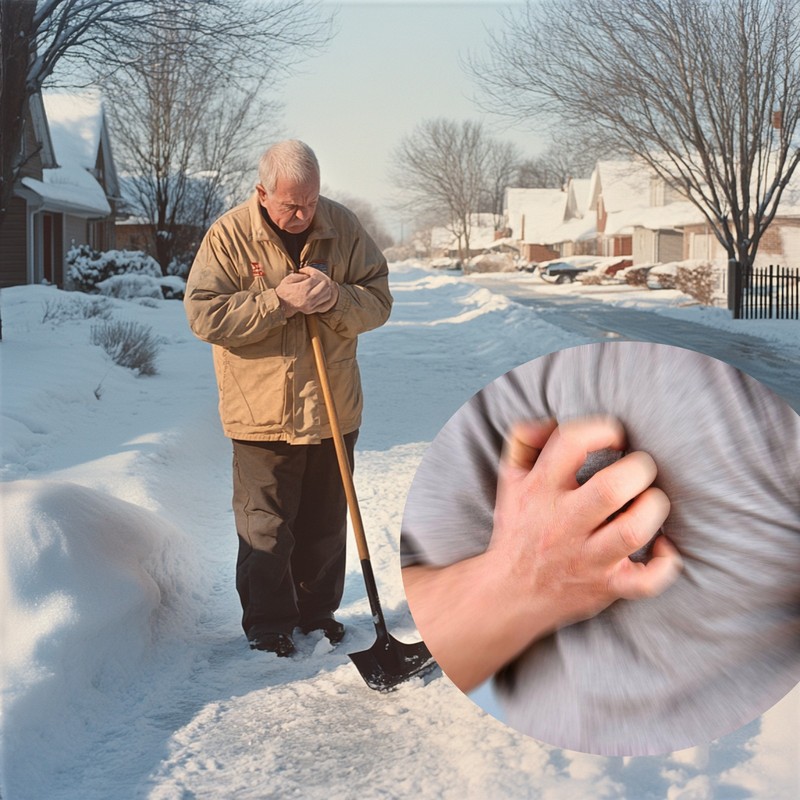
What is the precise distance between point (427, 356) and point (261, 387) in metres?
11.2

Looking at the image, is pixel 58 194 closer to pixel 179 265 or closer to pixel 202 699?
pixel 179 265

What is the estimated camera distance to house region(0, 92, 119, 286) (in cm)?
2616

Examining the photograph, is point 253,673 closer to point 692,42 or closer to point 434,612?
point 434,612

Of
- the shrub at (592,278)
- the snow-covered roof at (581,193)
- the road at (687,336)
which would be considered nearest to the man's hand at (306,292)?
the road at (687,336)

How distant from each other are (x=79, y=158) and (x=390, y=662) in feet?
114

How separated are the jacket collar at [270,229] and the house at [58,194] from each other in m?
12.7

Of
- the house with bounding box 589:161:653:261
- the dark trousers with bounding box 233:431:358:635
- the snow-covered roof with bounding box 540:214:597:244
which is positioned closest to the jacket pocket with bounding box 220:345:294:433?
the dark trousers with bounding box 233:431:358:635

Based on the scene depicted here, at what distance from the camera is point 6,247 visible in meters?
26.1

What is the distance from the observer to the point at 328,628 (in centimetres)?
413

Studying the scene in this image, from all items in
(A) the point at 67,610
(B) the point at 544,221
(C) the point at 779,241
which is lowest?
(A) the point at 67,610

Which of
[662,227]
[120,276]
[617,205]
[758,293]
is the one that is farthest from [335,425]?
[617,205]

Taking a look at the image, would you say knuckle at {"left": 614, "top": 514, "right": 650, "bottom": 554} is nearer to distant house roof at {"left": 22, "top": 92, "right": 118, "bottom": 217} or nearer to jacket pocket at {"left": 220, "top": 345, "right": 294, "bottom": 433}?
jacket pocket at {"left": 220, "top": 345, "right": 294, "bottom": 433}

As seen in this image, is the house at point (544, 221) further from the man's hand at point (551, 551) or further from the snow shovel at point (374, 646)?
the man's hand at point (551, 551)

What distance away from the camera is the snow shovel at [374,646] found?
3.53 meters
